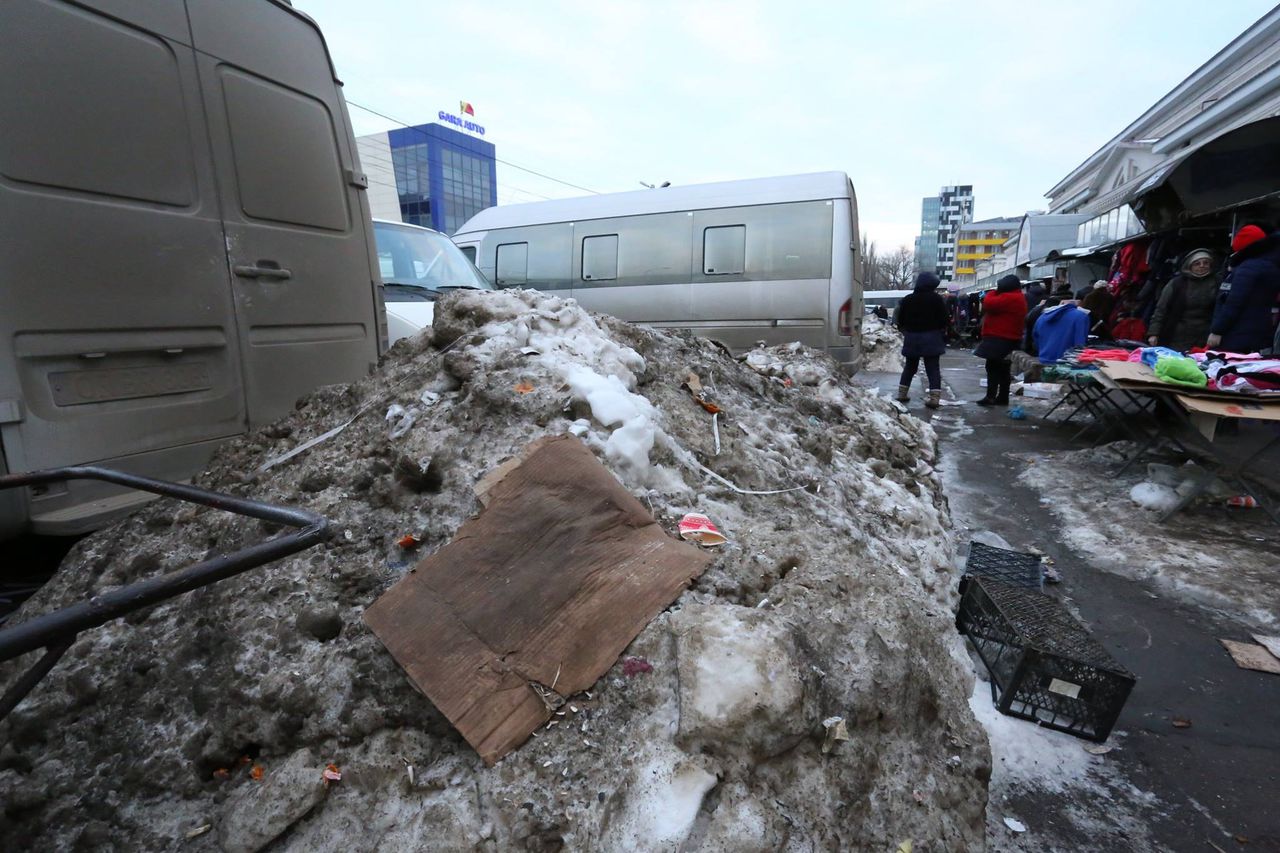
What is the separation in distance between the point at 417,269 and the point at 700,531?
4527mm

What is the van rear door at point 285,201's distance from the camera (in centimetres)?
290

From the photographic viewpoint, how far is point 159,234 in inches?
104

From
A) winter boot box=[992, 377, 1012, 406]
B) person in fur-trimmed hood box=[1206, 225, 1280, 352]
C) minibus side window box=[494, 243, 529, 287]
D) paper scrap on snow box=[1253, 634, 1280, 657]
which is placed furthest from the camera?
minibus side window box=[494, 243, 529, 287]

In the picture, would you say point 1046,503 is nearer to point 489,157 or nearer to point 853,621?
point 853,621

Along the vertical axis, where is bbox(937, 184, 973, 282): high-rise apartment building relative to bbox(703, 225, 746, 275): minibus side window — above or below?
above

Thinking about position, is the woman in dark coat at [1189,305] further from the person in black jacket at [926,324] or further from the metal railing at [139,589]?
the metal railing at [139,589]

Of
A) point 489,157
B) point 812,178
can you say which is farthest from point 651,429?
point 489,157

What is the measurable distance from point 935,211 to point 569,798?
122156 millimetres

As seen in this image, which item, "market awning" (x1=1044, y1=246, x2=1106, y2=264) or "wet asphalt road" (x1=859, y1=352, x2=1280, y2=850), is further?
"market awning" (x1=1044, y1=246, x2=1106, y2=264)

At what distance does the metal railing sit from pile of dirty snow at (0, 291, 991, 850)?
23.3 inches

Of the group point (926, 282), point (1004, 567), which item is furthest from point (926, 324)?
point (1004, 567)

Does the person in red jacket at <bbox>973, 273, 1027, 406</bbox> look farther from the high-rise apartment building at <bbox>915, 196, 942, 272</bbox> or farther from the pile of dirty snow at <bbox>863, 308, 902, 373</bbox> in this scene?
the high-rise apartment building at <bbox>915, 196, 942, 272</bbox>

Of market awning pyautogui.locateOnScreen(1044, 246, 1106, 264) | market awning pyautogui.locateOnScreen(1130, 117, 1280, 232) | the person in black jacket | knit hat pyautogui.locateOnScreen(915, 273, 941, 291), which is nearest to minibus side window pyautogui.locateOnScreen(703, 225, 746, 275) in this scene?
the person in black jacket

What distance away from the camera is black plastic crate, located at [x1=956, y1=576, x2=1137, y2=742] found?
2535mm
